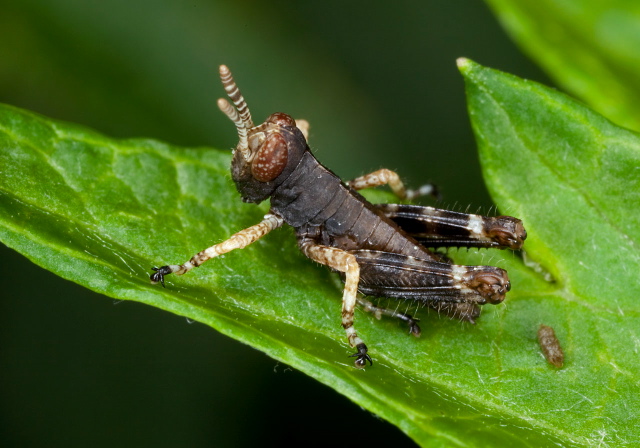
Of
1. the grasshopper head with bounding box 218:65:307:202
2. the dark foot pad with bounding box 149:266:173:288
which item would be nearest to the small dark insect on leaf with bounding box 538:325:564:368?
the grasshopper head with bounding box 218:65:307:202

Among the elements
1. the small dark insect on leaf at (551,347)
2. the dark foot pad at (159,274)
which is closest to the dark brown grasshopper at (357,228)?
the small dark insect on leaf at (551,347)

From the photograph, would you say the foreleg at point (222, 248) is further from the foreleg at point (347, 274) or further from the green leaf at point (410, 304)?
the foreleg at point (347, 274)

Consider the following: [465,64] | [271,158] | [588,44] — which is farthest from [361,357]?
[588,44]

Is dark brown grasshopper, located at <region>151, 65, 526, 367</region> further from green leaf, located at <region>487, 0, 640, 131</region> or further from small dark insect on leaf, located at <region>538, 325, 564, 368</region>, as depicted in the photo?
green leaf, located at <region>487, 0, 640, 131</region>

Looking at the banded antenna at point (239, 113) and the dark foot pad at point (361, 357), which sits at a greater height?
the banded antenna at point (239, 113)

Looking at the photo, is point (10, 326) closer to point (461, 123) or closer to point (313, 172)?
point (313, 172)

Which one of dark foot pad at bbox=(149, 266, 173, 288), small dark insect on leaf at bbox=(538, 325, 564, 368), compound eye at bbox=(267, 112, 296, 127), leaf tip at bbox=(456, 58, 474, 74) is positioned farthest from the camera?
compound eye at bbox=(267, 112, 296, 127)

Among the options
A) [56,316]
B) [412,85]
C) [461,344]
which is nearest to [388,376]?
[461,344]
